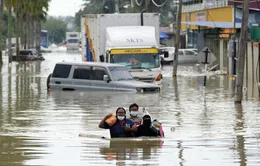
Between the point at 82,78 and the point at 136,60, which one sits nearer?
the point at 82,78

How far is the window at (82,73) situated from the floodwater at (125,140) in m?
0.96

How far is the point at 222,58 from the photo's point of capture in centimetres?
6078

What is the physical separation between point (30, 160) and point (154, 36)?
24.2 metres

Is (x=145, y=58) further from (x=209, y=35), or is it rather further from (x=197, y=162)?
(x=209, y=35)

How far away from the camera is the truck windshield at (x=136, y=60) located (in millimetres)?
37500

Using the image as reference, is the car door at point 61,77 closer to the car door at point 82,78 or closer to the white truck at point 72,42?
the car door at point 82,78

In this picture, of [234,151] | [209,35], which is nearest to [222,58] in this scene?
[209,35]

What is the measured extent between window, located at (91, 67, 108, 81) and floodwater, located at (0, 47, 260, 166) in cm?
84

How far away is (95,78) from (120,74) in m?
1.07

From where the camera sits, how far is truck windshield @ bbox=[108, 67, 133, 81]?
1329 inches

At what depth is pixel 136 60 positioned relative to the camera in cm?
3756

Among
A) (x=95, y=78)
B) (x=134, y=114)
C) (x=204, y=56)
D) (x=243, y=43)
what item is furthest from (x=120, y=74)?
(x=134, y=114)

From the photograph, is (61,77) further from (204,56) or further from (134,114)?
(134,114)

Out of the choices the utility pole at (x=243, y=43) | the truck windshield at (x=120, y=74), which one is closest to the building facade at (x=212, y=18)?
the truck windshield at (x=120, y=74)
